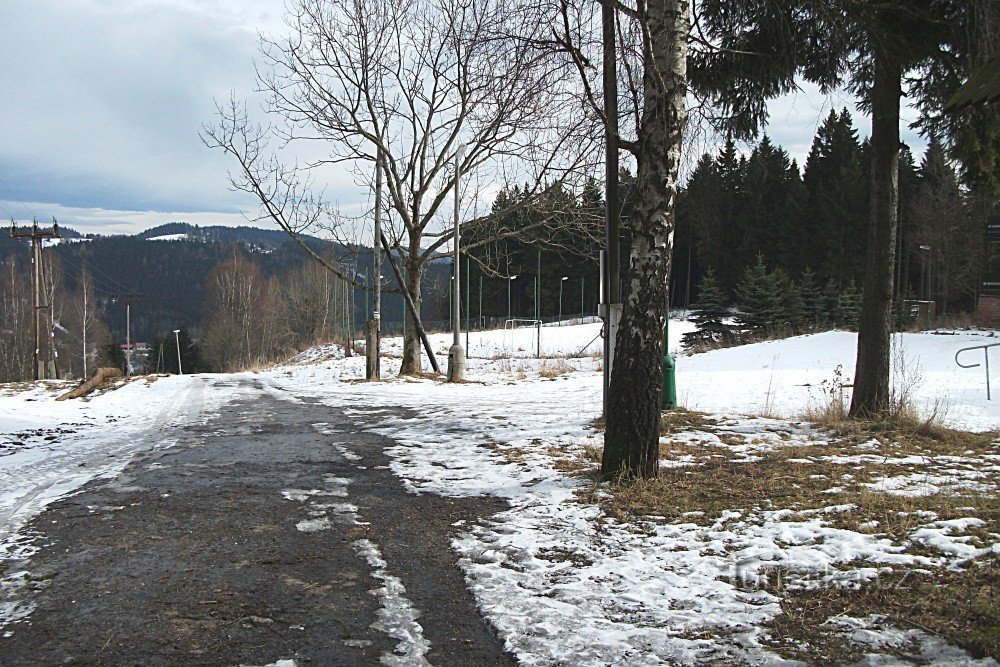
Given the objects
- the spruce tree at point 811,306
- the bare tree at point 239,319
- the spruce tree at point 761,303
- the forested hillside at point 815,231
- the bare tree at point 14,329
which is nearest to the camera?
the spruce tree at point 761,303

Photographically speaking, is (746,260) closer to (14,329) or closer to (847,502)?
(847,502)

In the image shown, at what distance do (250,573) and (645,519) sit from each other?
257 centimetres

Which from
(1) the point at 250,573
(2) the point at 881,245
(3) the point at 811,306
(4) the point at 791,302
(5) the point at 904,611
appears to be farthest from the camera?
(3) the point at 811,306

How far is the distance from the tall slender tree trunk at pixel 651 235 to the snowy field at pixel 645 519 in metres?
0.60

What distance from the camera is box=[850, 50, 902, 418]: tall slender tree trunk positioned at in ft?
27.0

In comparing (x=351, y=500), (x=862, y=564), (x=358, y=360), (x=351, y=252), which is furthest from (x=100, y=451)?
(x=358, y=360)

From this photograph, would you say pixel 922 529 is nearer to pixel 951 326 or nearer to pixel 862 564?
pixel 862 564

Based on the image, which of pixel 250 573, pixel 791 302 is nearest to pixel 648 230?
pixel 250 573

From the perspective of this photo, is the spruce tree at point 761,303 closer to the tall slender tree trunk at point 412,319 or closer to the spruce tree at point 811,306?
the spruce tree at point 811,306

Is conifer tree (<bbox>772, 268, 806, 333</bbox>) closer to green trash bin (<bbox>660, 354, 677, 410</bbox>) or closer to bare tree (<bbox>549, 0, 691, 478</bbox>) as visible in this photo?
green trash bin (<bbox>660, 354, 677, 410</bbox>)

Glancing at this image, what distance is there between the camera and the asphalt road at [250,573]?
122 inches

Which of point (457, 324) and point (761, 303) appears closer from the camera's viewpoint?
point (457, 324)

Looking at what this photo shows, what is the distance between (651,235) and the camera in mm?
5688

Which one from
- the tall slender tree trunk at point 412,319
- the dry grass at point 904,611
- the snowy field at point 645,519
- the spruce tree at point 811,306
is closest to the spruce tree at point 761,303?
the spruce tree at point 811,306
